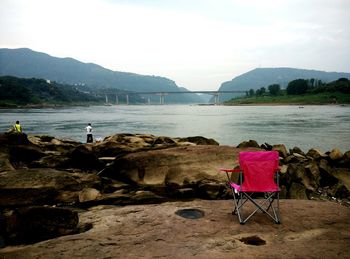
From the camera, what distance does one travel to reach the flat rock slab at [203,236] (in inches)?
209

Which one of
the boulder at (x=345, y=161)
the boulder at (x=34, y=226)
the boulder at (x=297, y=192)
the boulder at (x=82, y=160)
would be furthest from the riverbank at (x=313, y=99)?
the boulder at (x=34, y=226)

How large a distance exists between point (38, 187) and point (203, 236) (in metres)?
5.71

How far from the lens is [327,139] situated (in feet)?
116

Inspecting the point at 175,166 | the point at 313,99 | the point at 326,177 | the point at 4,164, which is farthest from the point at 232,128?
the point at 313,99

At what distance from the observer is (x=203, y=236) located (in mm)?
5988

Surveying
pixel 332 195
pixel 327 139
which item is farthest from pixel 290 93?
pixel 332 195

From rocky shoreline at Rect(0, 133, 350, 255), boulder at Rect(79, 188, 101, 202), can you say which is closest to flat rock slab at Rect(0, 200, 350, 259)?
rocky shoreline at Rect(0, 133, 350, 255)

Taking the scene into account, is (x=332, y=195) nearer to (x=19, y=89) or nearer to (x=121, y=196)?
(x=121, y=196)

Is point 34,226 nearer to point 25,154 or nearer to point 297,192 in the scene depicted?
point 297,192

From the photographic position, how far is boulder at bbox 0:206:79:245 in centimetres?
621

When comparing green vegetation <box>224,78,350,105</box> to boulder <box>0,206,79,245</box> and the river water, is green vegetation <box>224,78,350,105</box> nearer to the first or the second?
the river water

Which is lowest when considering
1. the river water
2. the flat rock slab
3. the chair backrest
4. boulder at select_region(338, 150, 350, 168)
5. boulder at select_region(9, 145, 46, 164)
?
the river water

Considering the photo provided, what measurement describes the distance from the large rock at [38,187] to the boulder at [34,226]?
307 cm

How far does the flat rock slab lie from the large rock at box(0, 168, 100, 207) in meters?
2.39
